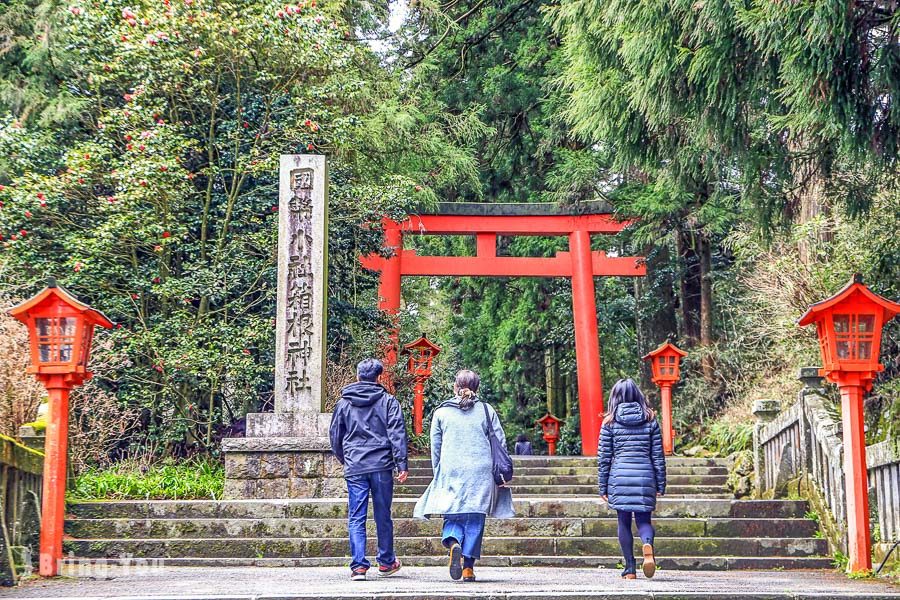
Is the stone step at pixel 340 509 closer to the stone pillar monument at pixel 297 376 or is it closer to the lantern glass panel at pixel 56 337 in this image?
the stone pillar monument at pixel 297 376

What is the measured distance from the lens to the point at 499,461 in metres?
6.95

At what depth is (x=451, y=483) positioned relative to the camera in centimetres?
680

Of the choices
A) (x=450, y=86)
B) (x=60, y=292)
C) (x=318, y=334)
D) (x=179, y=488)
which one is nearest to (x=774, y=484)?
(x=318, y=334)

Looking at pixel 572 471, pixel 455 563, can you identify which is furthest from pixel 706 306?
pixel 455 563

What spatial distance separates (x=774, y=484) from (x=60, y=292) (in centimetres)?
736

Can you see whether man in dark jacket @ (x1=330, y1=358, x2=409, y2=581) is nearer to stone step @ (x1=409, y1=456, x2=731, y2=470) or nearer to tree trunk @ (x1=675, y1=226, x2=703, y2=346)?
stone step @ (x1=409, y1=456, x2=731, y2=470)

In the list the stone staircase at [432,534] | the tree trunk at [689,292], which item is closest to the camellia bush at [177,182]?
the stone staircase at [432,534]

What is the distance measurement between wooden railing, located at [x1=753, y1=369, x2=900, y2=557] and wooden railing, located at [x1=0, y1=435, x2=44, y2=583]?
6095 mm

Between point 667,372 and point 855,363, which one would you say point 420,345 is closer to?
point 667,372

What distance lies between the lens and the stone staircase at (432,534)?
8664mm

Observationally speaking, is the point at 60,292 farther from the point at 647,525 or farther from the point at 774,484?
the point at 774,484

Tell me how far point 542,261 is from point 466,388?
43.2 feet

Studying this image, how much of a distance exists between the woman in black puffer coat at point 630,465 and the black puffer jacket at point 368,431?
57.8 inches

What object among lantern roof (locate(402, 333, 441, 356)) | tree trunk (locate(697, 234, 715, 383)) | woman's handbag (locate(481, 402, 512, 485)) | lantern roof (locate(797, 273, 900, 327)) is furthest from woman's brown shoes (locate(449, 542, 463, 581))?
tree trunk (locate(697, 234, 715, 383))
